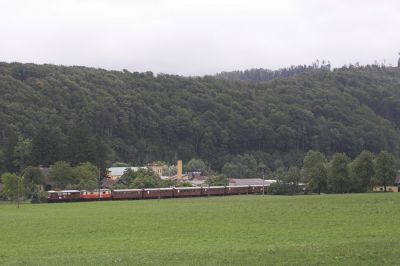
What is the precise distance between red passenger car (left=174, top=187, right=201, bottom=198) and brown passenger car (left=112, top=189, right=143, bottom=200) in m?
4.59

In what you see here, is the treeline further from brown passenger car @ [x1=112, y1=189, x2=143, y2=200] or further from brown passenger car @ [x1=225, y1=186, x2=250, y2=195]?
brown passenger car @ [x1=112, y1=189, x2=143, y2=200]

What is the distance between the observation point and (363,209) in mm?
39281

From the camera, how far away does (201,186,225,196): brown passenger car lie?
8494 centimetres

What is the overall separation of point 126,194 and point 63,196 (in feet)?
25.2

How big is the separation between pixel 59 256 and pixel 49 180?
233 ft

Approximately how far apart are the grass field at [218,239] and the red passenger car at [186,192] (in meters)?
39.7

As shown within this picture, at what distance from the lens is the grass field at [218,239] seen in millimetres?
18953

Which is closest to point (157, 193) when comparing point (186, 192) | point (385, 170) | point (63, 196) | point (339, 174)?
point (186, 192)

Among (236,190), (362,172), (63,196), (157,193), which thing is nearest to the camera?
(362,172)

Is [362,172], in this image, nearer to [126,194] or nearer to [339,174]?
[339,174]

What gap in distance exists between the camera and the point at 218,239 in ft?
87.1

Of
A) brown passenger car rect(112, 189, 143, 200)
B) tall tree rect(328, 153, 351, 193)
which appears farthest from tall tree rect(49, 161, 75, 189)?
tall tree rect(328, 153, 351, 193)

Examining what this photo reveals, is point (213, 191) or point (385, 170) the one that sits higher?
point (385, 170)

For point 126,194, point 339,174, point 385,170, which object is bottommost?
point 126,194
